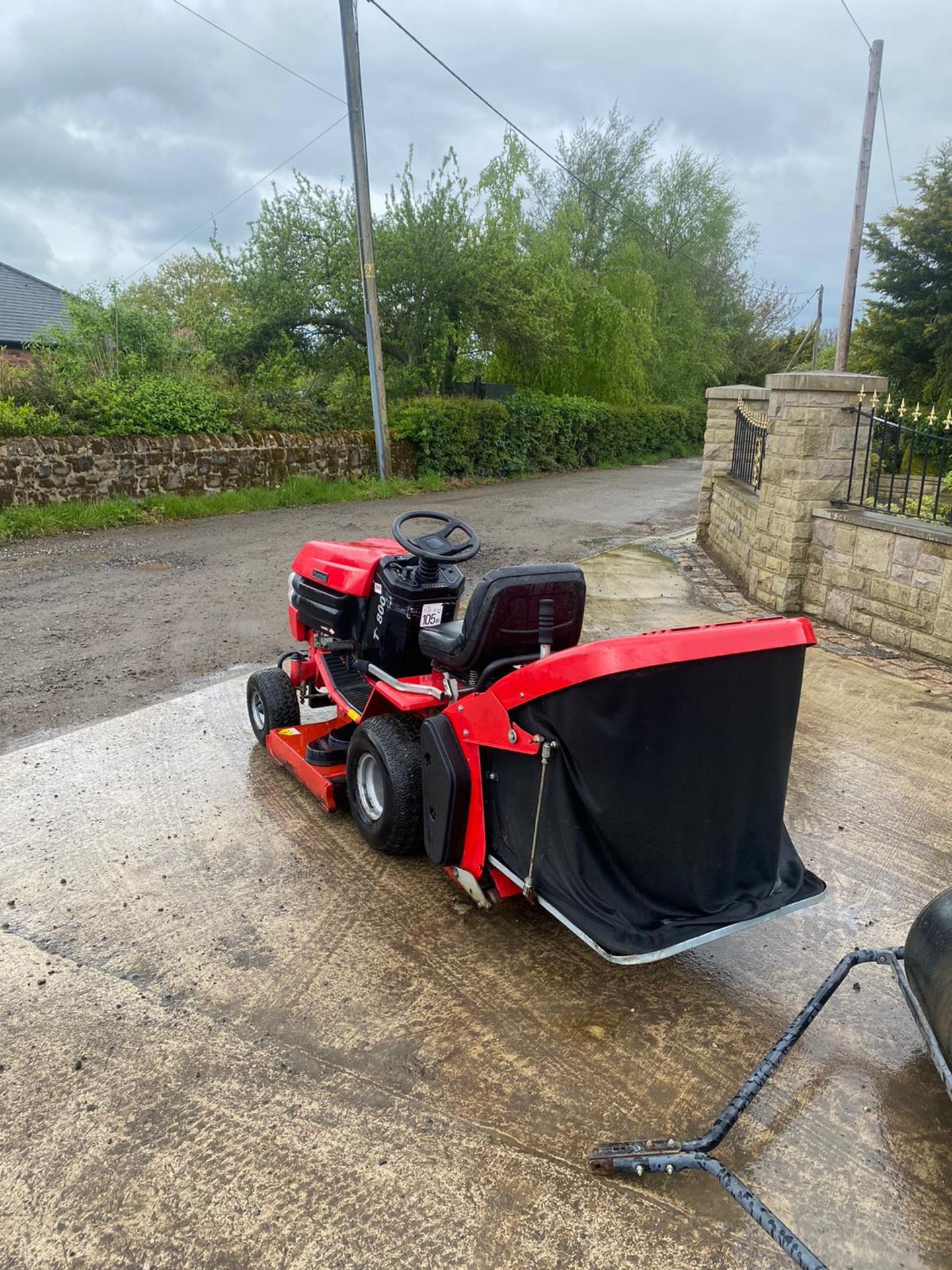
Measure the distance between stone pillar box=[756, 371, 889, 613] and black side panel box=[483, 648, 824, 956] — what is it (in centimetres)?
470

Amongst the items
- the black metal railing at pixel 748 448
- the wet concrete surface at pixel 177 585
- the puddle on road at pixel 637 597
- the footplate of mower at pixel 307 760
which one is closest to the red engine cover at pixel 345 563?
the footplate of mower at pixel 307 760

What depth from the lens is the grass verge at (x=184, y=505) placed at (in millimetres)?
10578

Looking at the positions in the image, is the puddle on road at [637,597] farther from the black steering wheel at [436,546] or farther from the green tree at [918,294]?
the green tree at [918,294]

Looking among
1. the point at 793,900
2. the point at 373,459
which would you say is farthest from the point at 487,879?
the point at 373,459

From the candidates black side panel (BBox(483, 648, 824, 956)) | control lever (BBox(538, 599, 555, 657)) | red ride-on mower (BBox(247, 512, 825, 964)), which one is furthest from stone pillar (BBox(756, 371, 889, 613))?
black side panel (BBox(483, 648, 824, 956))

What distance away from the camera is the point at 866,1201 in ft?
6.60

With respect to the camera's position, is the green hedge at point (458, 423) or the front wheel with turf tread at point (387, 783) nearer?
the front wheel with turf tread at point (387, 783)

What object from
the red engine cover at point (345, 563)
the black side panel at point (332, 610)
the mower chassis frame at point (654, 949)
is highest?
the red engine cover at point (345, 563)

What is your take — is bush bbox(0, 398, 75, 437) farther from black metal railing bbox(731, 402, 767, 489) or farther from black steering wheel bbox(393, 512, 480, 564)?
black steering wheel bbox(393, 512, 480, 564)

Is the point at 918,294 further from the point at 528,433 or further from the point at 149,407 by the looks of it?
the point at 149,407

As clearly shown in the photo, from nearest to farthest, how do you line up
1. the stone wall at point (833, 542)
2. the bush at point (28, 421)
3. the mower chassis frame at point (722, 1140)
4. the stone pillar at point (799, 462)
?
1. the mower chassis frame at point (722, 1140)
2. the stone wall at point (833, 542)
3. the stone pillar at point (799, 462)
4. the bush at point (28, 421)

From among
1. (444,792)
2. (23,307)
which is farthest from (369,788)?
(23,307)

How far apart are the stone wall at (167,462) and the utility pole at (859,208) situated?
8.94 meters

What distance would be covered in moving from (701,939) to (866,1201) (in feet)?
2.23
